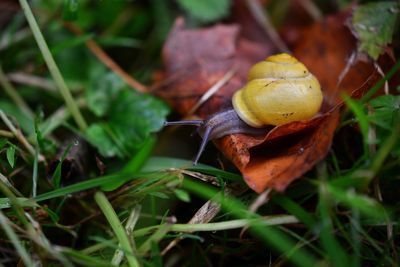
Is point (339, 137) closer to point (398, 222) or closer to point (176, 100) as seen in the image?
point (398, 222)

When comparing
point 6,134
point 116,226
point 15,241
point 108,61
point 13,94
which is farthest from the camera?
point 108,61

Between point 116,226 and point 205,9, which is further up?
point 205,9

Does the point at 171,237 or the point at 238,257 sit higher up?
the point at 171,237

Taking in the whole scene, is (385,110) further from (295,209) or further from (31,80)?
(31,80)

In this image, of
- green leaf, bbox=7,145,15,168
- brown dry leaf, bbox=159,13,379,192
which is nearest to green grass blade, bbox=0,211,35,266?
green leaf, bbox=7,145,15,168

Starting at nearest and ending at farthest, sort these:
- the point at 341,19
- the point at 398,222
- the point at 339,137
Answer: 1. the point at 398,222
2. the point at 339,137
3. the point at 341,19

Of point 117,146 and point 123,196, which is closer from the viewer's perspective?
point 123,196

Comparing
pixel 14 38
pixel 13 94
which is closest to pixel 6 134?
pixel 13 94

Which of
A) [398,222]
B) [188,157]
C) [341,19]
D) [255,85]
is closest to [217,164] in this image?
[188,157]
